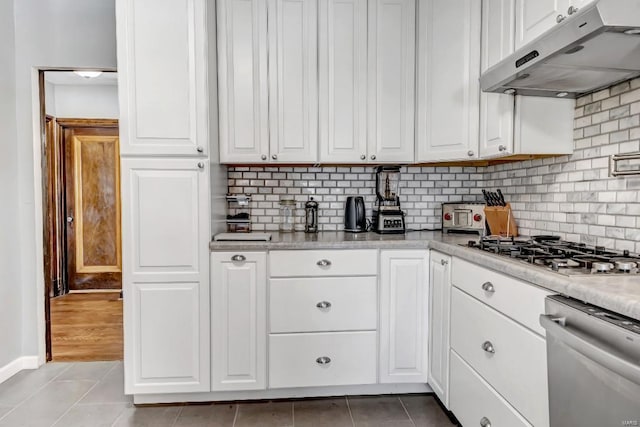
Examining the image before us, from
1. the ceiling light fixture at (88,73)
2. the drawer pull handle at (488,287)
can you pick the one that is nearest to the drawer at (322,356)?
the drawer pull handle at (488,287)

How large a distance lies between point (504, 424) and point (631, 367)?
0.79 m

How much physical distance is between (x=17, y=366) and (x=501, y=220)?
3.27 m

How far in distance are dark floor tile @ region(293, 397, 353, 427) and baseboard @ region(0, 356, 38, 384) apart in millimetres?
1873

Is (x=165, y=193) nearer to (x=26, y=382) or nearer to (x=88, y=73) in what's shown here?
(x=26, y=382)

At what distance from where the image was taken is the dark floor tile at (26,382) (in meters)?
2.38

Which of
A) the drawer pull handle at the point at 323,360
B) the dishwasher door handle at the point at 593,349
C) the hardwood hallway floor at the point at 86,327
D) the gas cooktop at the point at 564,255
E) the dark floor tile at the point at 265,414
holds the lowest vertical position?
the dark floor tile at the point at 265,414

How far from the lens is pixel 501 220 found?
94.7 inches

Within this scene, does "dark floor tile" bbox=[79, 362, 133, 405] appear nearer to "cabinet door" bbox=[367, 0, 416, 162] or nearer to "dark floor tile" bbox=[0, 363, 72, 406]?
"dark floor tile" bbox=[0, 363, 72, 406]

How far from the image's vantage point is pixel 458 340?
77.3 inches

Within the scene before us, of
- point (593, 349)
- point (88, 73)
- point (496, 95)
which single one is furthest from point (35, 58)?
point (593, 349)

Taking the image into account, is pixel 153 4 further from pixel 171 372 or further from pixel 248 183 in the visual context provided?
pixel 171 372

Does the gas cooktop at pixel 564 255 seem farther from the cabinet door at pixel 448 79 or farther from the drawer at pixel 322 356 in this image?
the drawer at pixel 322 356

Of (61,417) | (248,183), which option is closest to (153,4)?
(248,183)

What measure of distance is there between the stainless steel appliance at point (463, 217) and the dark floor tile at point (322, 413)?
130 centimetres
